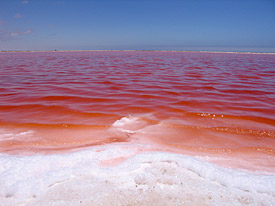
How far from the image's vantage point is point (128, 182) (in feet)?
5.91

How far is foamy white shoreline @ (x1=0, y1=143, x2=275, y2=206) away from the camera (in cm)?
159

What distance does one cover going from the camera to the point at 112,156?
232cm

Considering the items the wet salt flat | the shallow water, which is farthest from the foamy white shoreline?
the shallow water

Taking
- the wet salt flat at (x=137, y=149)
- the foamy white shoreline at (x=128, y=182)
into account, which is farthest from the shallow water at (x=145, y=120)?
the foamy white shoreline at (x=128, y=182)

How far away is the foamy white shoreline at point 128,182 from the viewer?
1591mm

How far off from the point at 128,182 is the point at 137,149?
73 centimetres

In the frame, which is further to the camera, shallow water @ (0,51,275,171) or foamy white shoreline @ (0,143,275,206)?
shallow water @ (0,51,275,171)

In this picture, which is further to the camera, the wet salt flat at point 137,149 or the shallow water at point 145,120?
the shallow water at point 145,120

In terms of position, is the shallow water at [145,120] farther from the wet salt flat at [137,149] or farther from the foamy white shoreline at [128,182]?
the foamy white shoreline at [128,182]

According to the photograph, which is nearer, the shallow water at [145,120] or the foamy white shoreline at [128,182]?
the foamy white shoreline at [128,182]

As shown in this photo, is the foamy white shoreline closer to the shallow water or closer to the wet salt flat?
the wet salt flat

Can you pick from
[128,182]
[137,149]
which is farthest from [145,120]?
→ [128,182]

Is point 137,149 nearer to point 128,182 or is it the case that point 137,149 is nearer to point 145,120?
point 128,182

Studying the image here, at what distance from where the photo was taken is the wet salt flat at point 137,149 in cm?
167
